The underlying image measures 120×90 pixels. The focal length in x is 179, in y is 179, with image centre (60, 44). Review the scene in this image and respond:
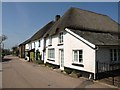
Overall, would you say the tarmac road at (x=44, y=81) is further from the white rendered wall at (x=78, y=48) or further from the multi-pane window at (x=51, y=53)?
the multi-pane window at (x=51, y=53)

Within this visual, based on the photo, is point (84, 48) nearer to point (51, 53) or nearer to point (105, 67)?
point (105, 67)

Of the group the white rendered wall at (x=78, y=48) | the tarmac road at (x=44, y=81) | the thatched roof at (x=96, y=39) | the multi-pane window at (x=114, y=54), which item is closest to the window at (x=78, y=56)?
the white rendered wall at (x=78, y=48)

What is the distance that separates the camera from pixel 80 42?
15.4 meters

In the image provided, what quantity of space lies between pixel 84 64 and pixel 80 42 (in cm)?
197

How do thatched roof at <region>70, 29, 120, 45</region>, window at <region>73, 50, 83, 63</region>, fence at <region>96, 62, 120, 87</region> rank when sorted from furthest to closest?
window at <region>73, 50, 83, 63</region> → thatched roof at <region>70, 29, 120, 45</region> → fence at <region>96, 62, 120, 87</region>

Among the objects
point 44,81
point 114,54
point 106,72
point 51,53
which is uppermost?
point 114,54

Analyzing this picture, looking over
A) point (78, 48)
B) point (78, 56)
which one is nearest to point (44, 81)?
point (78, 56)

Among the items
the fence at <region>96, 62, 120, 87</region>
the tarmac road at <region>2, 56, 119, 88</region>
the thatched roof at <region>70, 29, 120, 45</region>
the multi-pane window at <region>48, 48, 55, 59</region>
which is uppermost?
the thatched roof at <region>70, 29, 120, 45</region>

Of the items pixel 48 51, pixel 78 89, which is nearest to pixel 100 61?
pixel 78 89

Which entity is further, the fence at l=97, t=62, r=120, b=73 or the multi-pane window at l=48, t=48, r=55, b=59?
the multi-pane window at l=48, t=48, r=55, b=59

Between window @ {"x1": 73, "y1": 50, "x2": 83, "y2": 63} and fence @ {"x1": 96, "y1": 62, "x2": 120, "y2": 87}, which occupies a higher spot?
window @ {"x1": 73, "y1": 50, "x2": 83, "y2": 63}

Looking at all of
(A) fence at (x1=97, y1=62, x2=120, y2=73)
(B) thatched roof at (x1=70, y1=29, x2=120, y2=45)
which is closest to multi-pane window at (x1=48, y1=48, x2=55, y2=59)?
(B) thatched roof at (x1=70, y1=29, x2=120, y2=45)

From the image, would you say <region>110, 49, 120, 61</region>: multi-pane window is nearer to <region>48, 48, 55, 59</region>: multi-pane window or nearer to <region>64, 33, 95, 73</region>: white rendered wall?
<region>64, 33, 95, 73</region>: white rendered wall

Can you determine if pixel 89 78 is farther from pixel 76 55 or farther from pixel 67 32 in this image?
pixel 67 32
